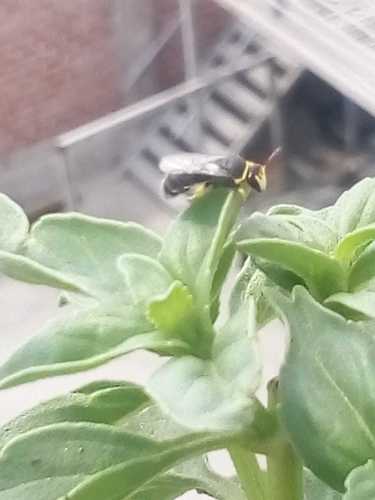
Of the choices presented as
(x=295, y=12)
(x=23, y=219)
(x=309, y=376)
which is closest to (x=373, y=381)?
(x=309, y=376)

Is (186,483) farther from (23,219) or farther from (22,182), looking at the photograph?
(22,182)

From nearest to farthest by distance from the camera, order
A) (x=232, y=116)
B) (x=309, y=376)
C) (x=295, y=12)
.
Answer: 1. (x=309, y=376)
2. (x=295, y=12)
3. (x=232, y=116)

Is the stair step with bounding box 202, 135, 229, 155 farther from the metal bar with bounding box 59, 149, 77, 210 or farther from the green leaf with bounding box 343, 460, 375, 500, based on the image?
the green leaf with bounding box 343, 460, 375, 500

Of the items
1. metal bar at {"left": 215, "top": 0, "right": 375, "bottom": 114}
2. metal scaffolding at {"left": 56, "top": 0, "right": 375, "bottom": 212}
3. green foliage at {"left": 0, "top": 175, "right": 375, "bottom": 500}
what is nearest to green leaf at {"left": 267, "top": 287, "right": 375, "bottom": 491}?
green foliage at {"left": 0, "top": 175, "right": 375, "bottom": 500}

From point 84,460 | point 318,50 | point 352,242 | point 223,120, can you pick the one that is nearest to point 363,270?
point 352,242

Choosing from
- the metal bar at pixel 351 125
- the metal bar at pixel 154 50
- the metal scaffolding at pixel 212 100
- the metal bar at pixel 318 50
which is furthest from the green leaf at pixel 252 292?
the metal bar at pixel 154 50

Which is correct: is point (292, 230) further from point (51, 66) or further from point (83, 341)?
point (51, 66)
